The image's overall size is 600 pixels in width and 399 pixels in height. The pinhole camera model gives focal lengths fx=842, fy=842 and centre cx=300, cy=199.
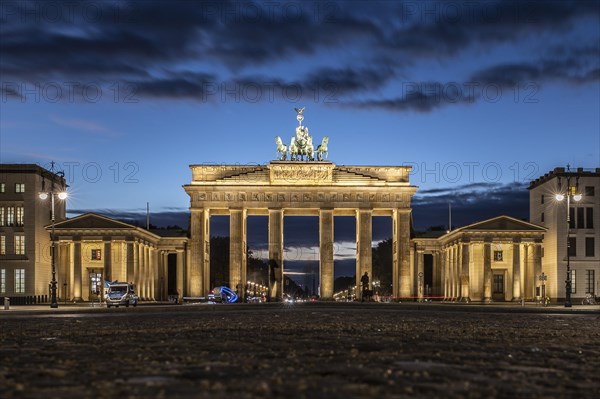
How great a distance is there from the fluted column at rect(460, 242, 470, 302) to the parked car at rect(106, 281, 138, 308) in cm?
3854

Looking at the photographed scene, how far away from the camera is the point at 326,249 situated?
10175cm

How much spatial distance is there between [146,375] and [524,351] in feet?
25.5

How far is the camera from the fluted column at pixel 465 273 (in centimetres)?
9238

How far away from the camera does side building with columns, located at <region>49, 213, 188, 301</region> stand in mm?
90312

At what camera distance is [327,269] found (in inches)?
4058

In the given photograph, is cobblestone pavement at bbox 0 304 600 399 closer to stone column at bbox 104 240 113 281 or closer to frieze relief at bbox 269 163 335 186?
stone column at bbox 104 240 113 281

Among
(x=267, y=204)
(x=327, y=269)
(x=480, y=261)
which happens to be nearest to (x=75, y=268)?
(x=267, y=204)

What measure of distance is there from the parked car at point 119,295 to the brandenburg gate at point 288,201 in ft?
95.1

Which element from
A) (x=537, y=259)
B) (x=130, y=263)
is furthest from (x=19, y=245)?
(x=537, y=259)

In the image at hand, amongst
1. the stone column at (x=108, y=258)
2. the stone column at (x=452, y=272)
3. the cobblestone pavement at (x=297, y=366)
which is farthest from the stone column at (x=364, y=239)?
the cobblestone pavement at (x=297, y=366)

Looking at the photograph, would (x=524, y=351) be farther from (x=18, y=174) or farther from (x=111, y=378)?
(x=18, y=174)

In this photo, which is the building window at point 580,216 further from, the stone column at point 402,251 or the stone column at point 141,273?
the stone column at point 141,273

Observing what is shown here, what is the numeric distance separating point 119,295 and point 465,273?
40.5 m

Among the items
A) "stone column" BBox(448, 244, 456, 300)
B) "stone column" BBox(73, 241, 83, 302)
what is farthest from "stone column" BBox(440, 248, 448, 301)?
"stone column" BBox(73, 241, 83, 302)
